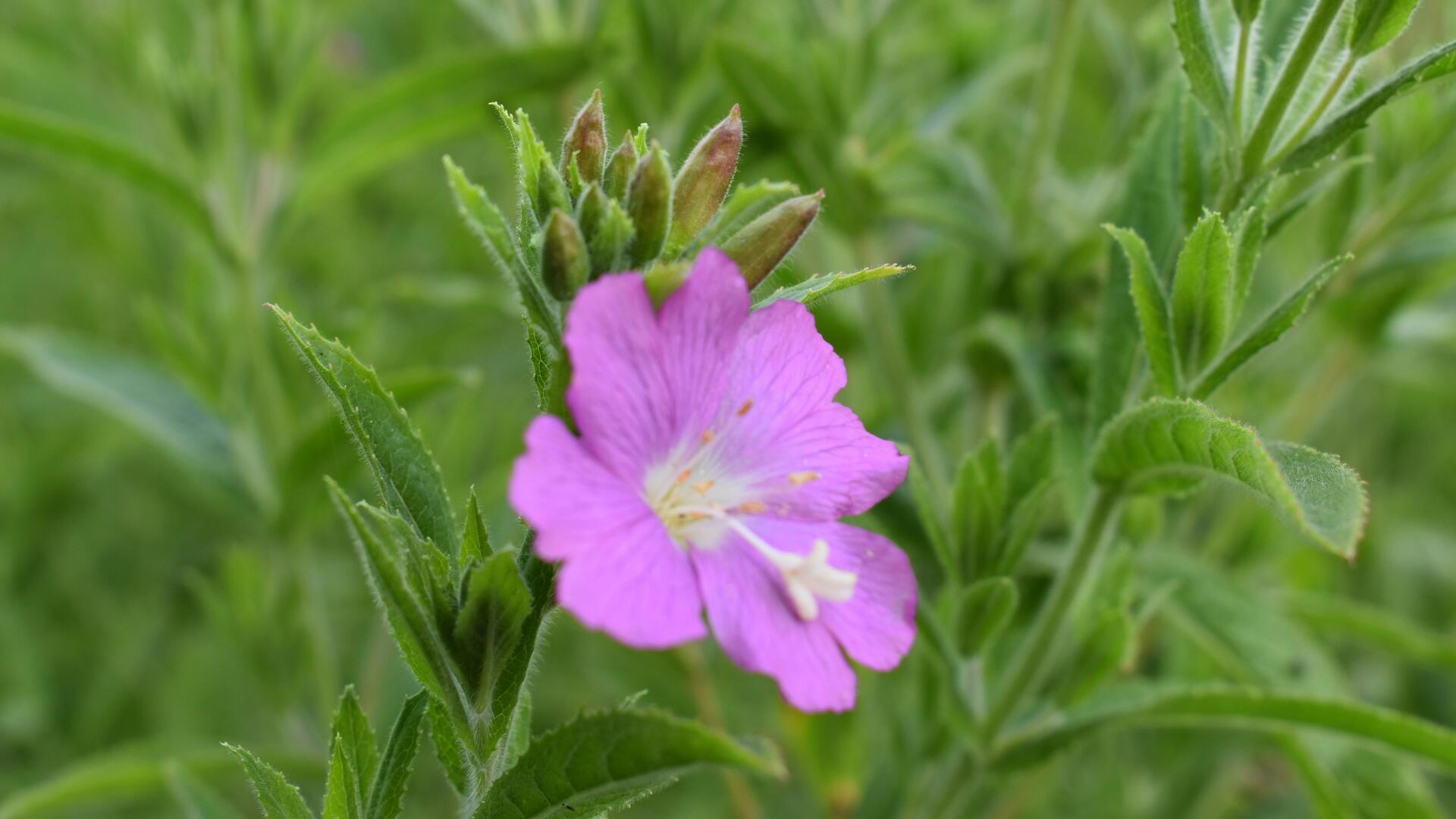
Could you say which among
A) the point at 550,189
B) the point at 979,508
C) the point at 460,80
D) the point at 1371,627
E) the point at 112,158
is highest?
the point at 112,158

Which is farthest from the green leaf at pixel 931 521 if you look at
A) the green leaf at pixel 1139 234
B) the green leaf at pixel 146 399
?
the green leaf at pixel 146 399

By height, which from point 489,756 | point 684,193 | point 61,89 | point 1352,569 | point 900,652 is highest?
point 61,89

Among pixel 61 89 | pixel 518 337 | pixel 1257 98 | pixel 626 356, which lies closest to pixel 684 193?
pixel 626 356

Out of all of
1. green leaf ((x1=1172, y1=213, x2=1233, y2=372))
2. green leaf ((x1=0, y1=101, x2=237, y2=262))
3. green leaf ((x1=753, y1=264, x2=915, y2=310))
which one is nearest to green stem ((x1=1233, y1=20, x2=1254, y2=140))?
green leaf ((x1=1172, y1=213, x2=1233, y2=372))

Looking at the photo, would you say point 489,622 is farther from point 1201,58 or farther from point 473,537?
point 1201,58

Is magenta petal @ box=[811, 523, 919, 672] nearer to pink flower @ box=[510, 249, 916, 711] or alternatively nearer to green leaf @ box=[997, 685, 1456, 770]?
pink flower @ box=[510, 249, 916, 711]

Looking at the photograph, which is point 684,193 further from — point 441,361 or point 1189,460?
point 441,361

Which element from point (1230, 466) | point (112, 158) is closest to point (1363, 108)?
point (1230, 466)
